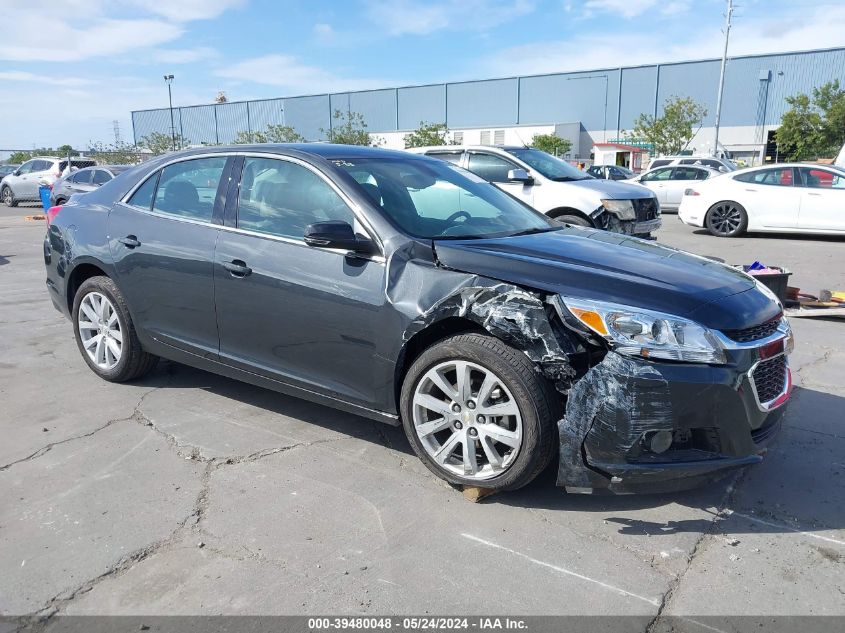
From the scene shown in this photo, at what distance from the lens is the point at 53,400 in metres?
4.75

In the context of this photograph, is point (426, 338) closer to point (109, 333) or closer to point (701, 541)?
point (701, 541)

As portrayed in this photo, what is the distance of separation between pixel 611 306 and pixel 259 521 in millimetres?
1869

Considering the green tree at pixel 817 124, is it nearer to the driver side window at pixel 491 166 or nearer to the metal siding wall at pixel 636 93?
the metal siding wall at pixel 636 93

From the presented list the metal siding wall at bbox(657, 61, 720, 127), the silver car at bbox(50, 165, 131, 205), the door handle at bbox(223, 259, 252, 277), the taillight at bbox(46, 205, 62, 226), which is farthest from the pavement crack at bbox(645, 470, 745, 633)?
the metal siding wall at bbox(657, 61, 720, 127)

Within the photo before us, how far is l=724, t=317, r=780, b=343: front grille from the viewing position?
9.91 feet

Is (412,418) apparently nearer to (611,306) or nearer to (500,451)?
(500,451)

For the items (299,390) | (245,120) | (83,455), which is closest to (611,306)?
(299,390)

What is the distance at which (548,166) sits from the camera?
427 inches

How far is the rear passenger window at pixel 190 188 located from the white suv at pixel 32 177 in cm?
2431

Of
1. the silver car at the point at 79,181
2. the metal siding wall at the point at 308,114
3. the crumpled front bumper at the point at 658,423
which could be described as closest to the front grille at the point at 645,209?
the crumpled front bumper at the point at 658,423

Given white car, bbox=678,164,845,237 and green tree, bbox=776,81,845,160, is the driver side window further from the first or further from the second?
green tree, bbox=776,81,845,160

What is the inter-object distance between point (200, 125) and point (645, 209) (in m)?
80.4

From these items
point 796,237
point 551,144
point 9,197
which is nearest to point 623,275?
point 796,237

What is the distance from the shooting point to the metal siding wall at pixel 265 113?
79625mm
